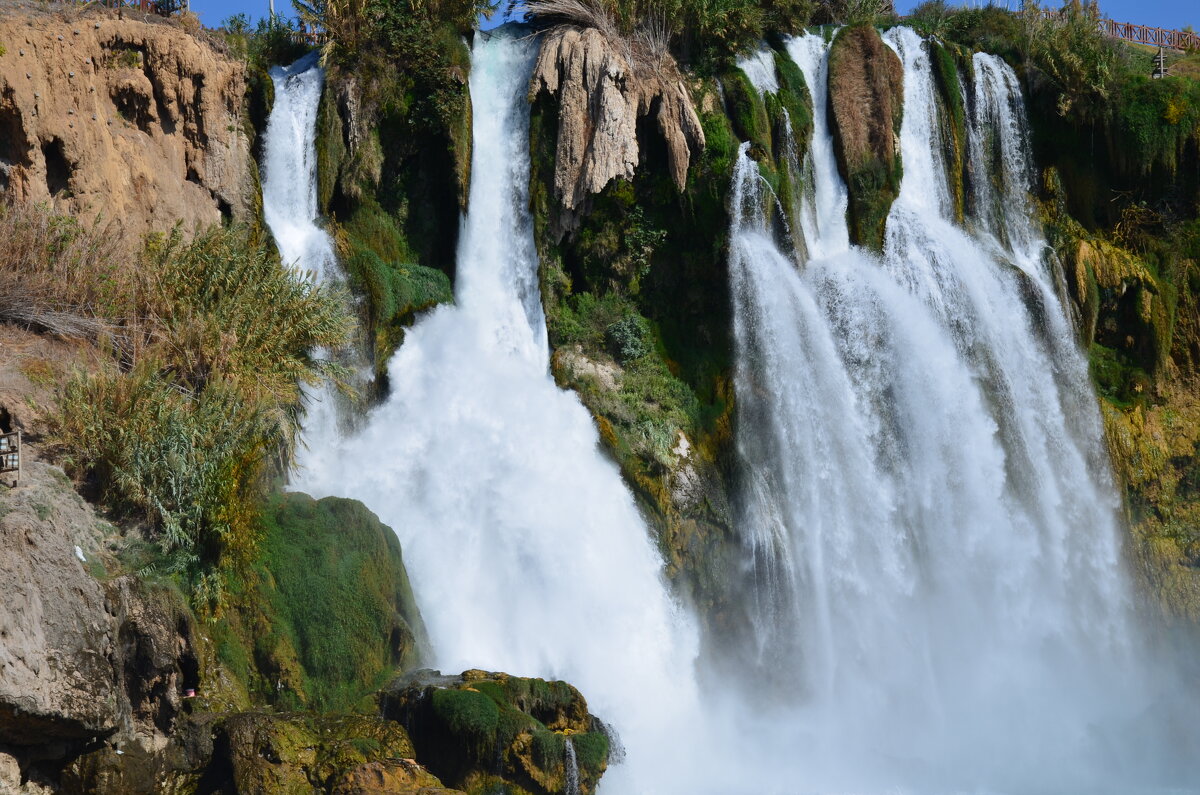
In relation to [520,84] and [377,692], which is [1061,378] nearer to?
[520,84]

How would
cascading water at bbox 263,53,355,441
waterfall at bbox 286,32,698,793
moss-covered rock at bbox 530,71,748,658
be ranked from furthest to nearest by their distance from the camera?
moss-covered rock at bbox 530,71,748,658, cascading water at bbox 263,53,355,441, waterfall at bbox 286,32,698,793

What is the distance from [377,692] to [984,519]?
12.3 m

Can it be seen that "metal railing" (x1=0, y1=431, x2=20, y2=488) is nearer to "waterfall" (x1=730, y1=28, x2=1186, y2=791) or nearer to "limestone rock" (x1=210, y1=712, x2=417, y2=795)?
"limestone rock" (x1=210, y1=712, x2=417, y2=795)

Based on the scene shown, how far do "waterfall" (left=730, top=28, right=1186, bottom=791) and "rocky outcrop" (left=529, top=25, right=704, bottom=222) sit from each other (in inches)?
57.3

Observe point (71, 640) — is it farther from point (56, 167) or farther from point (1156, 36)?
point (1156, 36)

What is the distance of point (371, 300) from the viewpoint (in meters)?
19.5

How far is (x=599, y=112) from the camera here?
22.7 m

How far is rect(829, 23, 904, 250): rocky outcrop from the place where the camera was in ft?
80.1

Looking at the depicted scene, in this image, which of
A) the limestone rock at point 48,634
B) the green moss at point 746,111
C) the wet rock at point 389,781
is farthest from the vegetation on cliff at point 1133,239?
the limestone rock at point 48,634

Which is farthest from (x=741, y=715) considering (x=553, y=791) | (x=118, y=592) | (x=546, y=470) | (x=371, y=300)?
(x=118, y=592)

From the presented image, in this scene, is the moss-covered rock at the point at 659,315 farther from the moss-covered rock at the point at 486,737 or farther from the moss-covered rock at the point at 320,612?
the moss-covered rock at the point at 486,737

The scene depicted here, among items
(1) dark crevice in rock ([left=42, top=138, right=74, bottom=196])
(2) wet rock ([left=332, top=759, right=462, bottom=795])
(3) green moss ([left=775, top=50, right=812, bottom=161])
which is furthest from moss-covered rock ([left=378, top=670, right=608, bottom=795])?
(3) green moss ([left=775, top=50, right=812, bottom=161])

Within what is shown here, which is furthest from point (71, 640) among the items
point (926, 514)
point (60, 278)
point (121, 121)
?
point (926, 514)

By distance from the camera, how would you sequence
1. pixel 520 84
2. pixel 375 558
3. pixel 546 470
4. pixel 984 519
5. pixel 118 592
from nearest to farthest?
pixel 118 592 < pixel 375 558 < pixel 546 470 < pixel 984 519 < pixel 520 84
